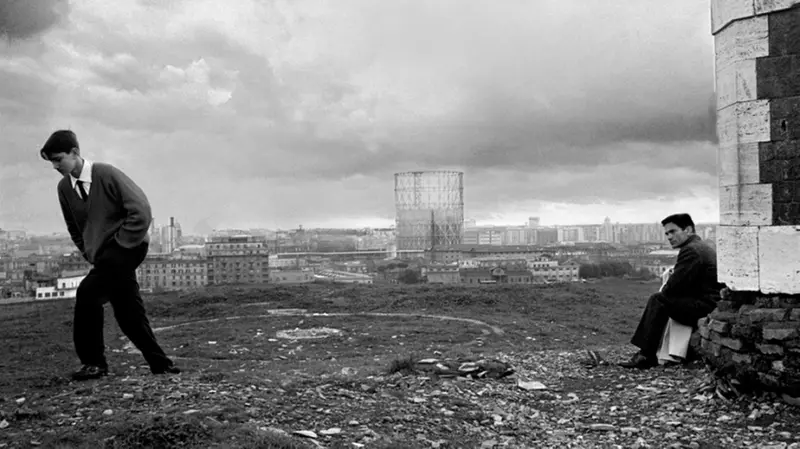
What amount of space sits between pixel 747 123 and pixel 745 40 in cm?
79

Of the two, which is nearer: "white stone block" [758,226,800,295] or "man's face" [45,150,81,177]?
"white stone block" [758,226,800,295]

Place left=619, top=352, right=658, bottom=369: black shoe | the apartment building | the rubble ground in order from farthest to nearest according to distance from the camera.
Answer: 1. the apartment building
2. left=619, top=352, right=658, bottom=369: black shoe
3. the rubble ground

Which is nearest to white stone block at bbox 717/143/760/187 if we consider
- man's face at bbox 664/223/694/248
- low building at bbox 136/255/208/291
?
man's face at bbox 664/223/694/248

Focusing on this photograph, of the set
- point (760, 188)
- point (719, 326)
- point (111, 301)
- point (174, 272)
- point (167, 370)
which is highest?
point (760, 188)

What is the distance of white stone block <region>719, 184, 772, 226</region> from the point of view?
5.87 meters

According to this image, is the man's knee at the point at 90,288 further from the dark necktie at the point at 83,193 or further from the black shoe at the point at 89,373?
the dark necktie at the point at 83,193

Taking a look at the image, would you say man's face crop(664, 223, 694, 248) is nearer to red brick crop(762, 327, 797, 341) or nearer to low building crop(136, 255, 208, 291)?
red brick crop(762, 327, 797, 341)

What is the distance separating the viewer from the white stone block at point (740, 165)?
5.91 m

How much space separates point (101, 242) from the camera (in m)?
6.05

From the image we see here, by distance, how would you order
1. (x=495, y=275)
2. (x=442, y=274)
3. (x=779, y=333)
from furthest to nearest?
(x=442, y=274), (x=495, y=275), (x=779, y=333)

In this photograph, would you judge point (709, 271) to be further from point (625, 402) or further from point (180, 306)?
point (180, 306)

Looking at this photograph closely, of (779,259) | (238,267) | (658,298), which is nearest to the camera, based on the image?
(779,259)

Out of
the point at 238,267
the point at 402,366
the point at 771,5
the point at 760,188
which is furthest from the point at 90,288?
the point at 238,267

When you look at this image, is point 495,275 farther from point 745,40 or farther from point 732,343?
point 745,40
